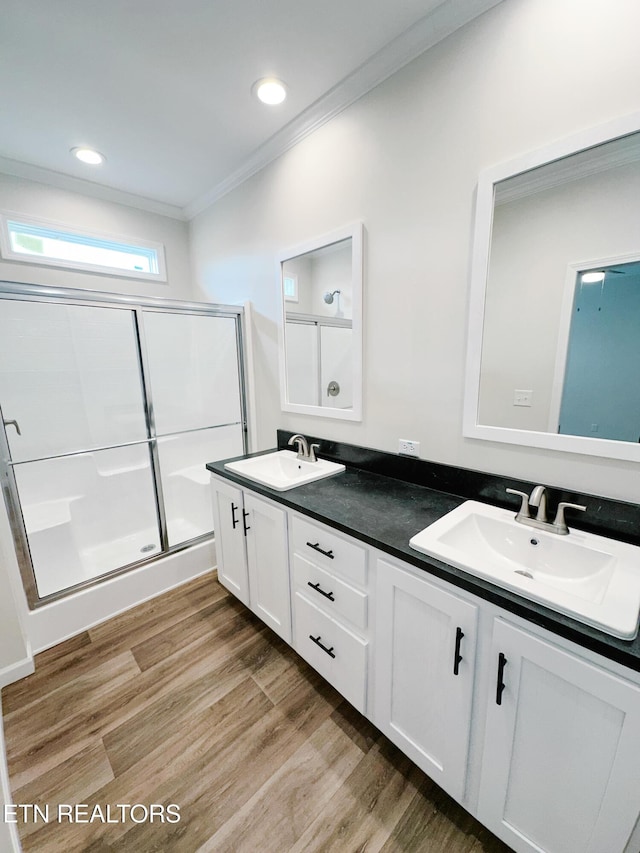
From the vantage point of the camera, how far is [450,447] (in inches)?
58.2

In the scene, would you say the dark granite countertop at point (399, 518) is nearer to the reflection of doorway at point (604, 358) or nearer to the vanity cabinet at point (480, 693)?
the vanity cabinet at point (480, 693)

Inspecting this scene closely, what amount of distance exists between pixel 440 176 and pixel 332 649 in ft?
6.57

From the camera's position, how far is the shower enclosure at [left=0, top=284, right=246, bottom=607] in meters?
2.10

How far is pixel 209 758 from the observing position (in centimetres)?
129

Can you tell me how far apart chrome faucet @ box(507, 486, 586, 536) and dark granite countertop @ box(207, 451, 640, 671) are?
25cm

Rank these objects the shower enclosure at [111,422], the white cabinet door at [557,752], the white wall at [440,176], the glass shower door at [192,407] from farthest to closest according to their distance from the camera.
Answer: the glass shower door at [192,407] < the shower enclosure at [111,422] < the white wall at [440,176] < the white cabinet door at [557,752]

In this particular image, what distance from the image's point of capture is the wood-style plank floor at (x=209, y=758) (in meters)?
1.07

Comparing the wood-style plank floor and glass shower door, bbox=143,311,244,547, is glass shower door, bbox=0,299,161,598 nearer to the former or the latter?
glass shower door, bbox=143,311,244,547

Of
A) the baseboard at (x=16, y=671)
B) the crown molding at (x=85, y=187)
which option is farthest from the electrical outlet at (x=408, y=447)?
the crown molding at (x=85, y=187)

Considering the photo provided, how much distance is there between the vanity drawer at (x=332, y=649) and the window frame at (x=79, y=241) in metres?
2.74

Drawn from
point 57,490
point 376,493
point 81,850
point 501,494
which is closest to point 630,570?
point 501,494

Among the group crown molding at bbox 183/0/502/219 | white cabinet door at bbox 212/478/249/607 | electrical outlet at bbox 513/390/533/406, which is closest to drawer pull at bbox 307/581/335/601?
white cabinet door at bbox 212/478/249/607

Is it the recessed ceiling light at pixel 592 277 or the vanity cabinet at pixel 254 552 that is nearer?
the recessed ceiling light at pixel 592 277

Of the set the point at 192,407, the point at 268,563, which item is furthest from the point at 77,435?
the point at 268,563
